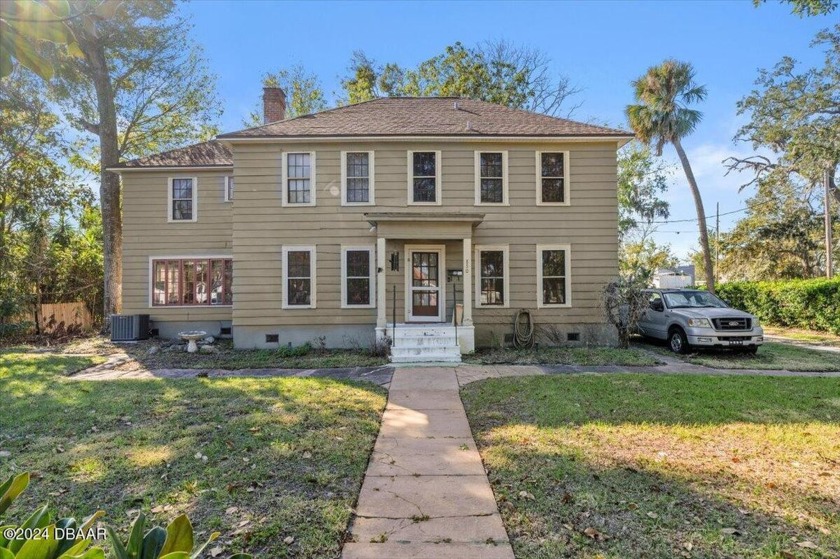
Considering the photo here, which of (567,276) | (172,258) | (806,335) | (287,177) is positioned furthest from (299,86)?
(806,335)

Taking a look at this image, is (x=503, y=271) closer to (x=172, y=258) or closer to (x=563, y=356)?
(x=563, y=356)

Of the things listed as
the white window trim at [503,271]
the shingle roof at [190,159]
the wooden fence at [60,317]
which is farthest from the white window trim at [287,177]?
the wooden fence at [60,317]

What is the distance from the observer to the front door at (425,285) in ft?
39.6

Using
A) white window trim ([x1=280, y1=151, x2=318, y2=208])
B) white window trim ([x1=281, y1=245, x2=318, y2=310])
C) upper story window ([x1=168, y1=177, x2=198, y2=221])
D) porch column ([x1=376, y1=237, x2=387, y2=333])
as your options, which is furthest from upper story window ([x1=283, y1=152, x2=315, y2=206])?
upper story window ([x1=168, y1=177, x2=198, y2=221])

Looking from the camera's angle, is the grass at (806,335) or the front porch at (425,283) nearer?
the front porch at (425,283)

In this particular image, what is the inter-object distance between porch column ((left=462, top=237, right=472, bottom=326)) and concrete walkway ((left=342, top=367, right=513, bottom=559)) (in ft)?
17.3

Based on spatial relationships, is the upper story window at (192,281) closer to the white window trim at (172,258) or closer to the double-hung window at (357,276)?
the white window trim at (172,258)

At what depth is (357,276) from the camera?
12086 millimetres

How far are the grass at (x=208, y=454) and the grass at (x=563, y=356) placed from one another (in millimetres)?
3751

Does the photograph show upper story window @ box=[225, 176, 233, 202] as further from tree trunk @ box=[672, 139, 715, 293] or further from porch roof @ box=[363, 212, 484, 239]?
tree trunk @ box=[672, 139, 715, 293]

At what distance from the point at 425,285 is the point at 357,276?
1916 millimetres

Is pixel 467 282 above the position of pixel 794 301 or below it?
above

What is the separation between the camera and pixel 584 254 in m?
12.1

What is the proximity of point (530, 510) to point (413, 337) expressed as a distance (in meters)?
7.44
